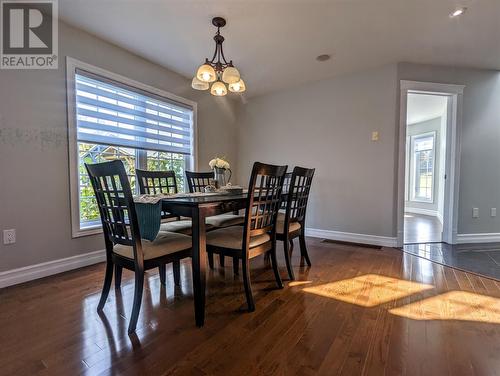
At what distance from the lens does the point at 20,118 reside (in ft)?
7.08

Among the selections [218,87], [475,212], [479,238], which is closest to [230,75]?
[218,87]

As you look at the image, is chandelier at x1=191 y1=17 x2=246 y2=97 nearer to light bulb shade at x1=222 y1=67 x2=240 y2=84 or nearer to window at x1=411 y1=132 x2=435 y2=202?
light bulb shade at x1=222 y1=67 x2=240 y2=84

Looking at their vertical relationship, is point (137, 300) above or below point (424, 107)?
below

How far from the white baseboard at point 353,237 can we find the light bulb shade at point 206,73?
2733 mm

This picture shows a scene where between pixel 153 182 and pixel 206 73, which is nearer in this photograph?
pixel 206 73

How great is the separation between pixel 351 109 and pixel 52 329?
3.86 m

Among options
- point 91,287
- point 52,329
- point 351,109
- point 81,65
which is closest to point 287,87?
point 351,109

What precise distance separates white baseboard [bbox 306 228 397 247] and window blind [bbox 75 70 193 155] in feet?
7.47

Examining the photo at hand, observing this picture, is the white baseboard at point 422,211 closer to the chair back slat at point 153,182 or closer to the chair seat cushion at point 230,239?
the chair seat cushion at point 230,239

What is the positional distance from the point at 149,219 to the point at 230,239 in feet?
1.84

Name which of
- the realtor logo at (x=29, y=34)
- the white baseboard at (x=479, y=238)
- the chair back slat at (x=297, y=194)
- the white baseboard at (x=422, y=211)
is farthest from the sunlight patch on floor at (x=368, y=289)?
the white baseboard at (x=422, y=211)

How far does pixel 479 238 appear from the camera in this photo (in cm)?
353

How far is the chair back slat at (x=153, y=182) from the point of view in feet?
7.81

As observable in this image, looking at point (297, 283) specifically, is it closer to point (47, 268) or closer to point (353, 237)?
point (353, 237)
